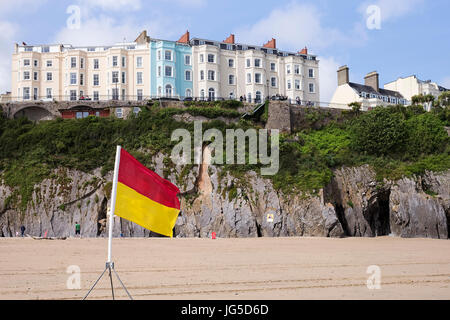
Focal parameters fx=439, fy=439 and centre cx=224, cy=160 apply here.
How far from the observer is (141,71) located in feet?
193

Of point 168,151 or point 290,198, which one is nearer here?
point 290,198

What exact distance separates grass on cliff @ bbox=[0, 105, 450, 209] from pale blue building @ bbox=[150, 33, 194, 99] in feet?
47.3

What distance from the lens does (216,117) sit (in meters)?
43.2

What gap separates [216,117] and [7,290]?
1342 inches

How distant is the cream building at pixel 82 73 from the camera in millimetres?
57688

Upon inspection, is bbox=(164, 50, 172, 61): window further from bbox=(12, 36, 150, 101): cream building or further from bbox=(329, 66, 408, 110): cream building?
bbox=(329, 66, 408, 110): cream building

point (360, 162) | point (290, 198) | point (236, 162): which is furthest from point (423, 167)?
point (236, 162)

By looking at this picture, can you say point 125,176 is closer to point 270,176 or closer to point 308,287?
point 308,287

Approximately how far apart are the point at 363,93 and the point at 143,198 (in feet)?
207

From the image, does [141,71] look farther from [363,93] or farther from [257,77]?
[363,93]

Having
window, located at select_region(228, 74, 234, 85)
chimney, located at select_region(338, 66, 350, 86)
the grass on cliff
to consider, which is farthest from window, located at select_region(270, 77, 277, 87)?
the grass on cliff

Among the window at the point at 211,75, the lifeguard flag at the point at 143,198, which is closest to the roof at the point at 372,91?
the window at the point at 211,75

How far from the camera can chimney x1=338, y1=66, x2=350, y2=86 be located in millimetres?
67825
